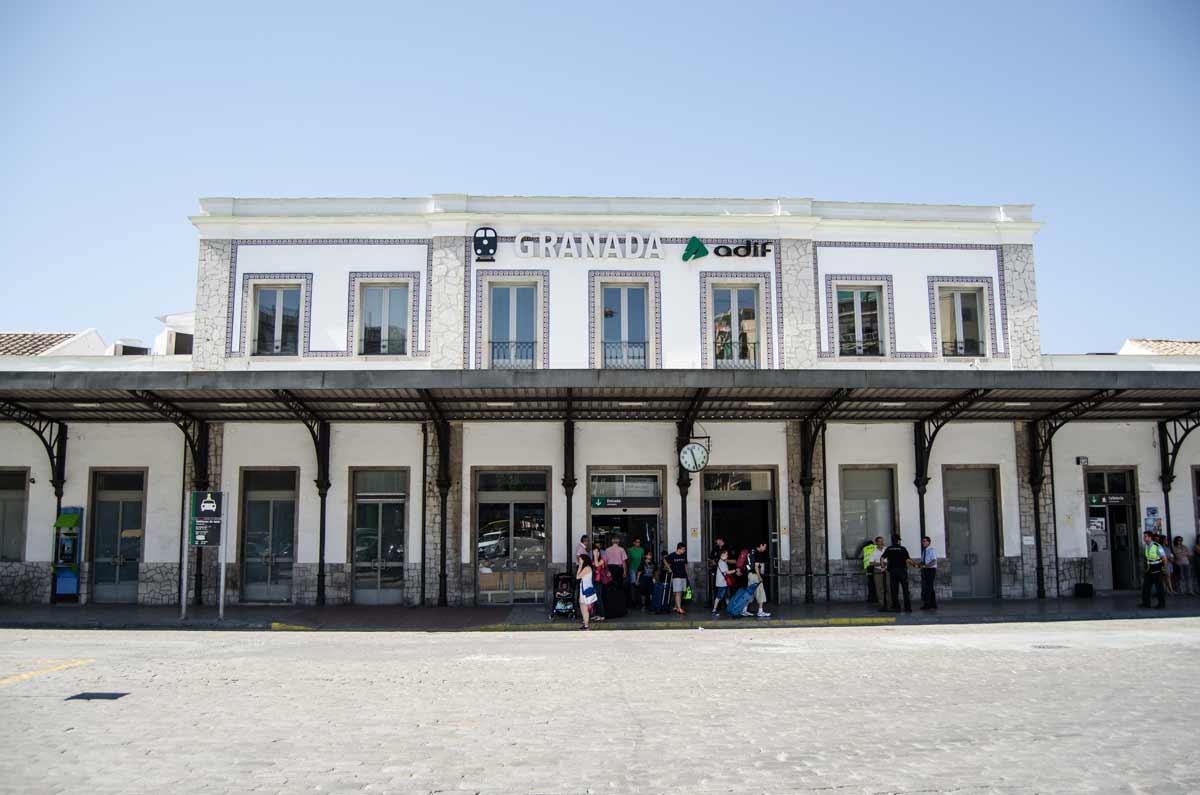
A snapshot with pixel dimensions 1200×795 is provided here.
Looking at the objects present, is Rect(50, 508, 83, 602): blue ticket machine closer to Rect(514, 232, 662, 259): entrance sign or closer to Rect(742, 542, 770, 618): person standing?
Rect(514, 232, 662, 259): entrance sign

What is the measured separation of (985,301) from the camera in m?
22.0

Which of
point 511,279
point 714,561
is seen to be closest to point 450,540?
point 714,561

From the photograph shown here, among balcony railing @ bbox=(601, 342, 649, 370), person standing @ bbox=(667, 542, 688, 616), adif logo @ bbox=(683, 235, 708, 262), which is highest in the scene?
adif logo @ bbox=(683, 235, 708, 262)

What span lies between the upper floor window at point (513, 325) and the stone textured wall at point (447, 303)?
2.47 feet

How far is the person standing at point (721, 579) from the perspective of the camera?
18.4 metres

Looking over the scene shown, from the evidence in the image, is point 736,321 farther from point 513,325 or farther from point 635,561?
point 635,561

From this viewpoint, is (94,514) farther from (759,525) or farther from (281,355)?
(759,525)

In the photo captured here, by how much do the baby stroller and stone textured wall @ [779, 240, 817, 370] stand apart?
718 centimetres

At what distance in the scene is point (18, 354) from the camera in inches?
904

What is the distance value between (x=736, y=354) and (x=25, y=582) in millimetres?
16500

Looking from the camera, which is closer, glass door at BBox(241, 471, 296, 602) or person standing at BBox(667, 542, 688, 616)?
person standing at BBox(667, 542, 688, 616)

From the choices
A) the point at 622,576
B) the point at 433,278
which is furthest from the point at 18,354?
the point at 622,576

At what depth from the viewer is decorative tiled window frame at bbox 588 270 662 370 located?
832 inches

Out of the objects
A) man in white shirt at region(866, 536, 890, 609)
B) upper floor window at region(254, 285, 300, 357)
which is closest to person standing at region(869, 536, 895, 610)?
man in white shirt at region(866, 536, 890, 609)
